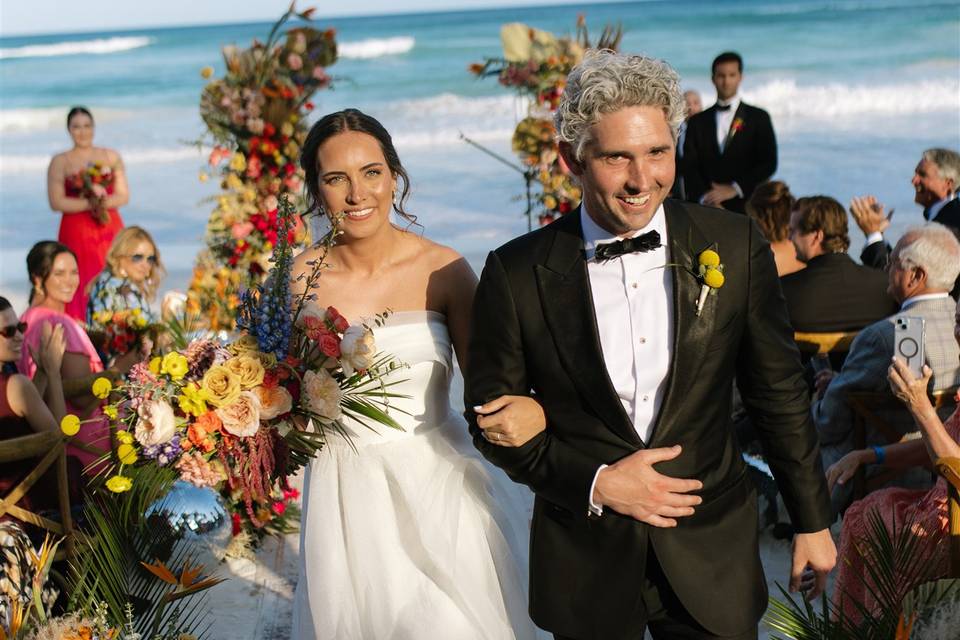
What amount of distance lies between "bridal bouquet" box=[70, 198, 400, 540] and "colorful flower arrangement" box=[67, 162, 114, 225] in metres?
7.61

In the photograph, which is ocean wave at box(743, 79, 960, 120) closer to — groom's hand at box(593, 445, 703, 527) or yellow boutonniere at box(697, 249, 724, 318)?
yellow boutonniere at box(697, 249, 724, 318)

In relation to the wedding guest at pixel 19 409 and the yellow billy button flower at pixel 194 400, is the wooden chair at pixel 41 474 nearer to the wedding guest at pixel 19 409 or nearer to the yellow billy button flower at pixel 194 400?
the wedding guest at pixel 19 409

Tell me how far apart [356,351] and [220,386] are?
405mm

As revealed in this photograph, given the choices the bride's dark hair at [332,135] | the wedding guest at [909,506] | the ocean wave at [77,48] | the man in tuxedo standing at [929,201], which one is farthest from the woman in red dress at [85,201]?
the ocean wave at [77,48]

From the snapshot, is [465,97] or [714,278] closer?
[714,278]

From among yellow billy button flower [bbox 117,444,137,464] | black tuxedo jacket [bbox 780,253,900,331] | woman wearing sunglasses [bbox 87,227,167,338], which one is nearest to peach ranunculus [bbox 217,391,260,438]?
yellow billy button flower [bbox 117,444,137,464]

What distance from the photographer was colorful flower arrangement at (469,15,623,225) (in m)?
7.55

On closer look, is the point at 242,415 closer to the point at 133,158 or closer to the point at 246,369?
the point at 246,369

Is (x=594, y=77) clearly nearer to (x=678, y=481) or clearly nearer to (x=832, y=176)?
(x=678, y=481)

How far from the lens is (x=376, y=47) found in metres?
44.4

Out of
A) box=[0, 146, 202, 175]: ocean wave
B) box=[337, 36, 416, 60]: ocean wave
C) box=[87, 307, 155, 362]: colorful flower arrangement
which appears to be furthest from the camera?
box=[337, 36, 416, 60]: ocean wave

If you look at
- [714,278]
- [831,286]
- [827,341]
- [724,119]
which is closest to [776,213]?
[831,286]

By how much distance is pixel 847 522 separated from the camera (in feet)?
14.8

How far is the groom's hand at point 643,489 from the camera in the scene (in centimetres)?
275
